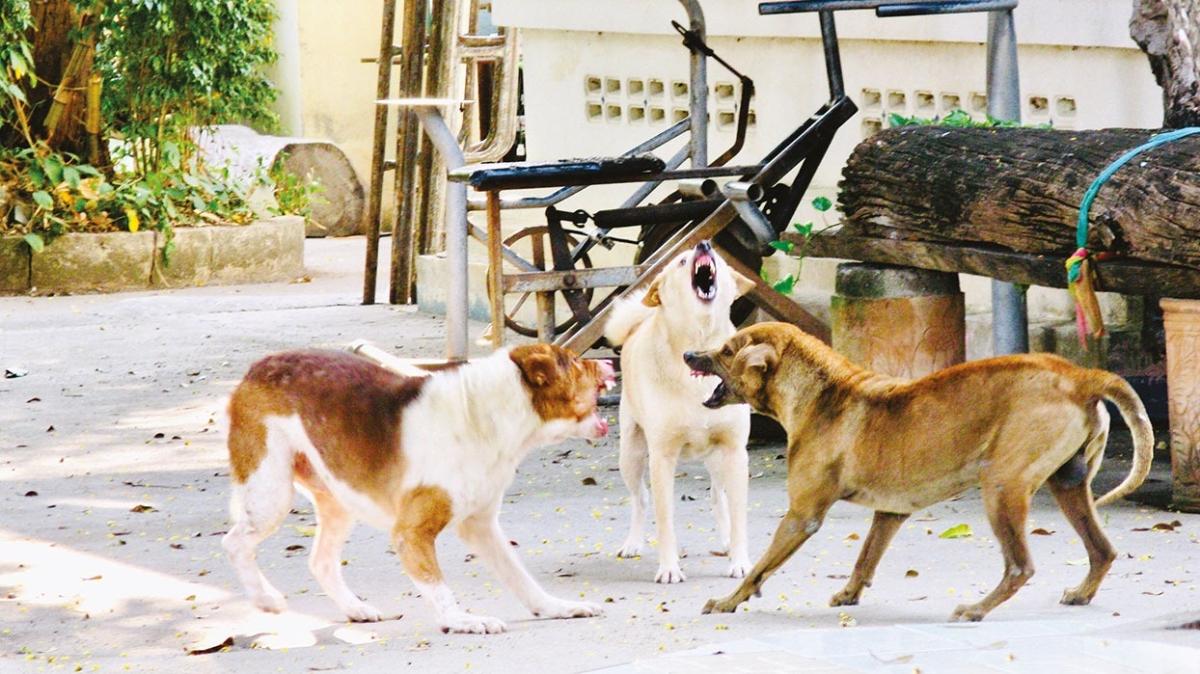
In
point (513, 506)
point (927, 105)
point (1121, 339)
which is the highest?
point (927, 105)

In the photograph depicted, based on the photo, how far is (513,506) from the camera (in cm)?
789

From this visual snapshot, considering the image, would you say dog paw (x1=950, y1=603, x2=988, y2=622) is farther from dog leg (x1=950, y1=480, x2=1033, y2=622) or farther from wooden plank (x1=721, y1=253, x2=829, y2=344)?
wooden plank (x1=721, y1=253, x2=829, y2=344)

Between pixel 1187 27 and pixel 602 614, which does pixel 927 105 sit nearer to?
pixel 1187 27

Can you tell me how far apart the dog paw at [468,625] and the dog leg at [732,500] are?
1117 mm

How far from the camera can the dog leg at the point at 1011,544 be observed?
5.32 m

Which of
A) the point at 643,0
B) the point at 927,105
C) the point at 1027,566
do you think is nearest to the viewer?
the point at 1027,566

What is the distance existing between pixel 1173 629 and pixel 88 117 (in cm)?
1405

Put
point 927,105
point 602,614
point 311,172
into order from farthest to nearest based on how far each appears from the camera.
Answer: point 311,172 < point 927,105 < point 602,614

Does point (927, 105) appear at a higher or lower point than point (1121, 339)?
higher

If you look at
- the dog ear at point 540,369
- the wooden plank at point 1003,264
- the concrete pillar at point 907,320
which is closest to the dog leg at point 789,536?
the dog ear at point 540,369

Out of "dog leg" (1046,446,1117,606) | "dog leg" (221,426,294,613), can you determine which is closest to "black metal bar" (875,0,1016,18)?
A: "dog leg" (1046,446,1117,606)

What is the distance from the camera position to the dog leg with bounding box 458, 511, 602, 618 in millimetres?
5828

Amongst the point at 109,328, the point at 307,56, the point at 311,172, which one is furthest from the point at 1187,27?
the point at 307,56

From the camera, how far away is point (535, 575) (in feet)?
21.6
